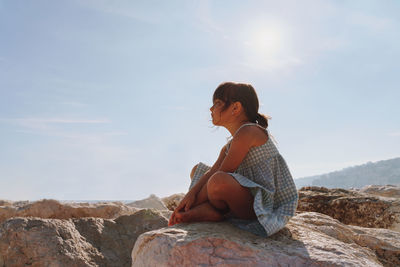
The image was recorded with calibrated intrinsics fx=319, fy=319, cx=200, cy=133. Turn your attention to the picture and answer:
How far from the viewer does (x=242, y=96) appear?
3209mm

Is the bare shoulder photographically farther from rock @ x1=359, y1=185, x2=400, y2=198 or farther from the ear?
rock @ x1=359, y1=185, x2=400, y2=198

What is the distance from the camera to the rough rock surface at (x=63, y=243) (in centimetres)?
343

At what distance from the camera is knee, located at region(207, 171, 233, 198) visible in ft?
8.45

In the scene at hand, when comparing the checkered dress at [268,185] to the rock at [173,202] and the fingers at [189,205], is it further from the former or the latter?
the rock at [173,202]

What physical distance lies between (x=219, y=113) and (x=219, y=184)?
891 mm

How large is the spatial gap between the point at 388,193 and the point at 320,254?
7.22m

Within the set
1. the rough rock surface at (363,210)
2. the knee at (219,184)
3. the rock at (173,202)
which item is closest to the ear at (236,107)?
the knee at (219,184)

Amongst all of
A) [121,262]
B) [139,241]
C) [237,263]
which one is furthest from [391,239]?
[121,262]

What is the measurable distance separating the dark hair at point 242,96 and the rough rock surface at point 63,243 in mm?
2284

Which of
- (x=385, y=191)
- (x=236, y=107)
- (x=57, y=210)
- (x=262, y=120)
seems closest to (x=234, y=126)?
(x=236, y=107)

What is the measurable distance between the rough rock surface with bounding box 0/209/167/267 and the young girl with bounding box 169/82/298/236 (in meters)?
1.30

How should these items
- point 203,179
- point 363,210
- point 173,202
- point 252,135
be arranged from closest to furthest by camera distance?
point 252,135 < point 203,179 < point 363,210 < point 173,202

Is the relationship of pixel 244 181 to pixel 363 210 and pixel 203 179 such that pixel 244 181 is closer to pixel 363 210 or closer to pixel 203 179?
pixel 203 179

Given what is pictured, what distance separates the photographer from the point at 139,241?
8.27ft
